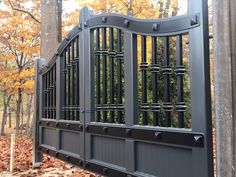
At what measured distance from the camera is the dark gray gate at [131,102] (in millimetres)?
2393

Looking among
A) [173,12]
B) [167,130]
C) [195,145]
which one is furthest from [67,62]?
[173,12]

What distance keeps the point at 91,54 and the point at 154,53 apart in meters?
1.31

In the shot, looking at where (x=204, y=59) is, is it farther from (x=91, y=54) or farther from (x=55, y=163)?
(x=55, y=163)

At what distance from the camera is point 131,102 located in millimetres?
3193

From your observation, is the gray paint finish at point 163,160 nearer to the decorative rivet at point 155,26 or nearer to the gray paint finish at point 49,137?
the decorative rivet at point 155,26

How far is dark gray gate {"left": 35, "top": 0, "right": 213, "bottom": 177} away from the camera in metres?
2.39

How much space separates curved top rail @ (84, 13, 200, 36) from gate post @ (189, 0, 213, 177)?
6 centimetres

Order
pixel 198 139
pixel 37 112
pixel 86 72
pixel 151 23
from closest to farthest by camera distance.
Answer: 1. pixel 198 139
2. pixel 151 23
3. pixel 86 72
4. pixel 37 112

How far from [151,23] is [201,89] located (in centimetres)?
87

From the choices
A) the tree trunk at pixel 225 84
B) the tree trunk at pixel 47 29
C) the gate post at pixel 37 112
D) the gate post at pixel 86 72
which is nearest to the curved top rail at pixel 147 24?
the gate post at pixel 86 72

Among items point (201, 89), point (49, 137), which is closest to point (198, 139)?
point (201, 89)

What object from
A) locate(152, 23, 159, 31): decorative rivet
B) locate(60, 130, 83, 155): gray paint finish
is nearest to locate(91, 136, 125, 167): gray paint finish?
locate(60, 130, 83, 155): gray paint finish

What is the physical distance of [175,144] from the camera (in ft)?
8.46

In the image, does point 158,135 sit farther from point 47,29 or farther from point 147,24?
point 47,29
